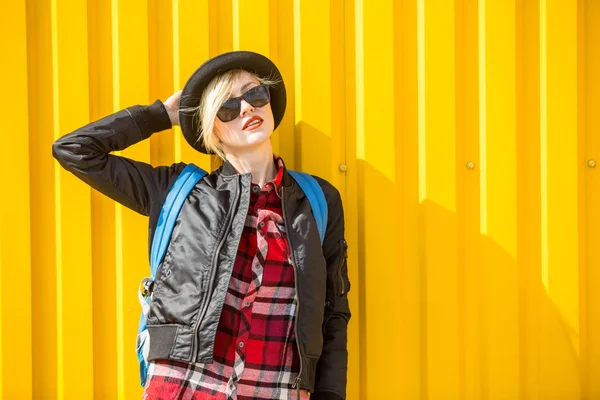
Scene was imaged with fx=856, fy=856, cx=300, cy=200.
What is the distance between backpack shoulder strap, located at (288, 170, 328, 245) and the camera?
135 inches

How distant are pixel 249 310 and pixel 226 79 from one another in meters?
0.93

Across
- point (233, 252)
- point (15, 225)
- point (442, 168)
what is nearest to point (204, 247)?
point (233, 252)

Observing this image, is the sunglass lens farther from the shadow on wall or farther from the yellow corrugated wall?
the shadow on wall

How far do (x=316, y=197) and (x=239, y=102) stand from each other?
1.62ft

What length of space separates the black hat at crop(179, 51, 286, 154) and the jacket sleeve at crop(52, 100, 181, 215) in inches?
3.8

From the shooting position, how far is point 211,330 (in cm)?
307

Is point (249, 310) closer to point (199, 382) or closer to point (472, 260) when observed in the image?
point (199, 382)

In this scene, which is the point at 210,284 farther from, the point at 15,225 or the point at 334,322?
the point at 15,225

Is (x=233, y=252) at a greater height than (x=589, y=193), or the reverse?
(x=589, y=193)

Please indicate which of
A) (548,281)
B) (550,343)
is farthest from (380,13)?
(550,343)

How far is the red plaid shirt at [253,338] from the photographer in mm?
3115

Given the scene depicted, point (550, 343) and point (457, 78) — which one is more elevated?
point (457, 78)

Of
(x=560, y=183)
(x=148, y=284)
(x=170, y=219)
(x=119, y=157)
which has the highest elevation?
(x=119, y=157)

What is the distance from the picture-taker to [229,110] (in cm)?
340
